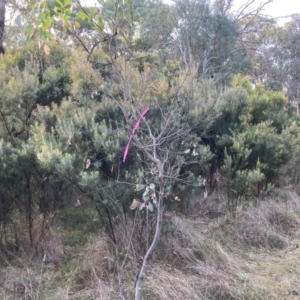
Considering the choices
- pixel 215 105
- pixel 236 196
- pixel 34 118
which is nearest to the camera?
pixel 34 118

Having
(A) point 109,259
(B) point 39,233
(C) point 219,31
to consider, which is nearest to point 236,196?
(A) point 109,259

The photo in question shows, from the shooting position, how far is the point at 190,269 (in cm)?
331

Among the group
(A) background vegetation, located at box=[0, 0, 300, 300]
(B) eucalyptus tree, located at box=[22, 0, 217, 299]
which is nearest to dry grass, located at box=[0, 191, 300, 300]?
(A) background vegetation, located at box=[0, 0, 300, 300]

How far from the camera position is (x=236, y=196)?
4680 mm

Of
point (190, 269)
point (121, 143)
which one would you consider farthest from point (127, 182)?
point (190, 269)

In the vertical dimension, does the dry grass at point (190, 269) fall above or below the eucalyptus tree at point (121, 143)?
below

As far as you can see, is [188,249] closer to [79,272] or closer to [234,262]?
[234,262]

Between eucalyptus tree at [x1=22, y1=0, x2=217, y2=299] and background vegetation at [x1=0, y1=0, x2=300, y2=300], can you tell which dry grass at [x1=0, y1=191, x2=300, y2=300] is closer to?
background vegetation at [x1=0, y1=0, x2=300, y2=300]

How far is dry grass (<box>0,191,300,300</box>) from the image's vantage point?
296cm

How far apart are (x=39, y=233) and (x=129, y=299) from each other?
1.20m

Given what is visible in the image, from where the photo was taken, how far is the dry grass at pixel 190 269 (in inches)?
116

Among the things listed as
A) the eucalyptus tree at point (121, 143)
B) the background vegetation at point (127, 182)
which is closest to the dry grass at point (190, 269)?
the background vegetation at point (127, 182)

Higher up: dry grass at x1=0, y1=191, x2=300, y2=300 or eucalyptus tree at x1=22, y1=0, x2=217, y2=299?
eucalyptus tree at x1=22, y1=0, x2=217, y2=299

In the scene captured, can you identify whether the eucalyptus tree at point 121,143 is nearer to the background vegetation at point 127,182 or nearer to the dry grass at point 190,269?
the background vegetation at point 127,182
